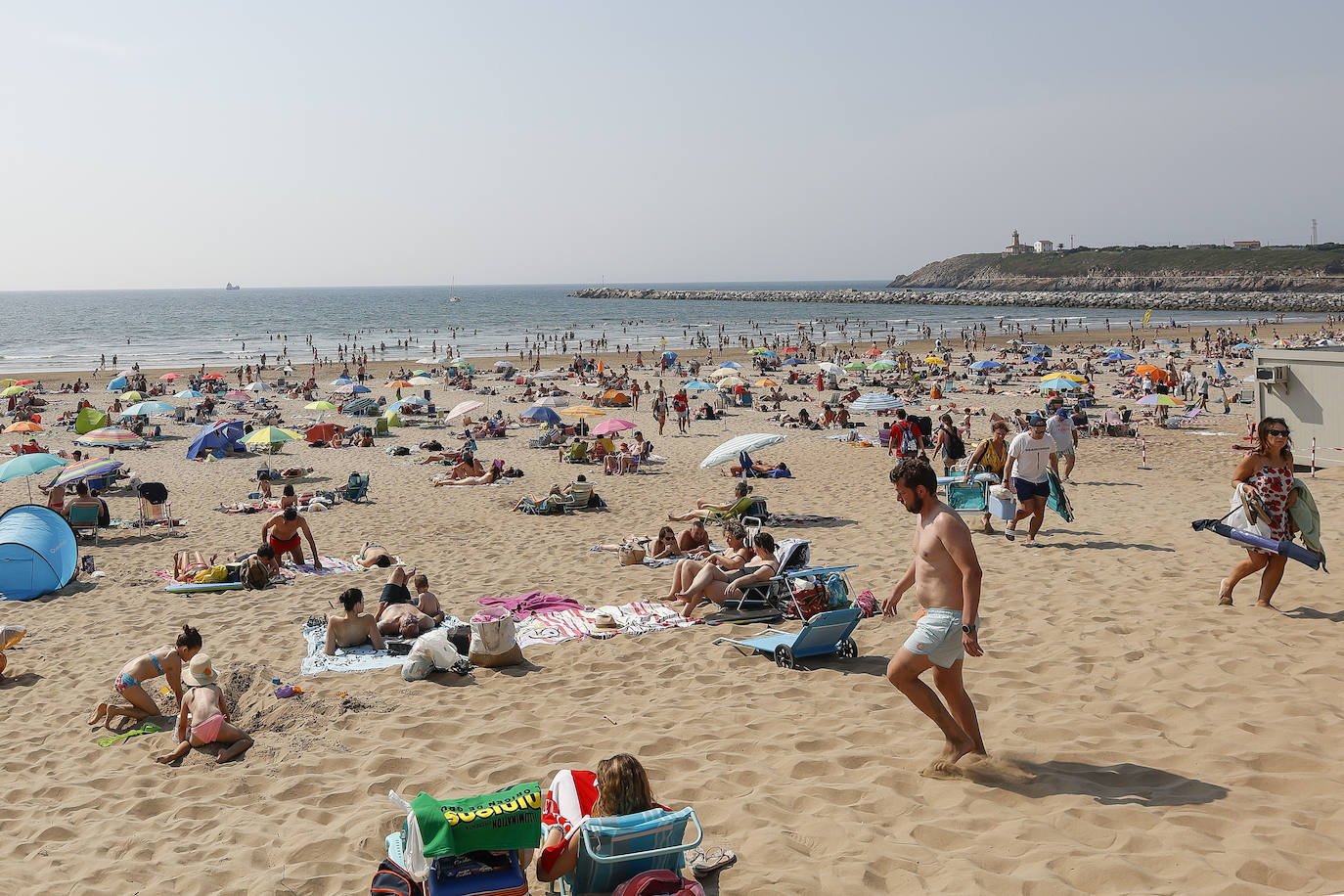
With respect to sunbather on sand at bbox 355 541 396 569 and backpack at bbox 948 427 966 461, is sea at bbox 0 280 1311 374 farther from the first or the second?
backpack at bbox 948 427 966 461

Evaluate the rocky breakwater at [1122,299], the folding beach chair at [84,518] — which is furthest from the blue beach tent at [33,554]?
the rocky breakwater at [1122,299]

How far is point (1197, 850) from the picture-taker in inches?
142

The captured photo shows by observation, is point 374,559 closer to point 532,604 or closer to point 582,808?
point 532,604

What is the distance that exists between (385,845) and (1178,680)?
15.3ft

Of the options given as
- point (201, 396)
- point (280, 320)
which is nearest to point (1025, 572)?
point (201, 396)

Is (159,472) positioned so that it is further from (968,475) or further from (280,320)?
(280,320)

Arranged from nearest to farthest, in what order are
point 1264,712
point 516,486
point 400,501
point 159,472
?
point 1264,712
point 400,501
point 516,486
point 159,472

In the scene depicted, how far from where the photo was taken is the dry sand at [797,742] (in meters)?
3.78

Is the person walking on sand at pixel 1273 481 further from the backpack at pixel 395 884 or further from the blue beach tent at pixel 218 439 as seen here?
the blue beach tent at pixel 218 439

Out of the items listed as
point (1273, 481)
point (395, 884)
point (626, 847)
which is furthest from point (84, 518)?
point (1273, 481)

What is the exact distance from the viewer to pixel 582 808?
3930 millimetres

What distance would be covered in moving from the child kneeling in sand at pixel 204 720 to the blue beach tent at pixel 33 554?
4.84 metres

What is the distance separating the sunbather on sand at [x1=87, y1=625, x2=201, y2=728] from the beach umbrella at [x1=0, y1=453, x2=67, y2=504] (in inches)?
320

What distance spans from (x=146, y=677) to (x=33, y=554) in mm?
4552
